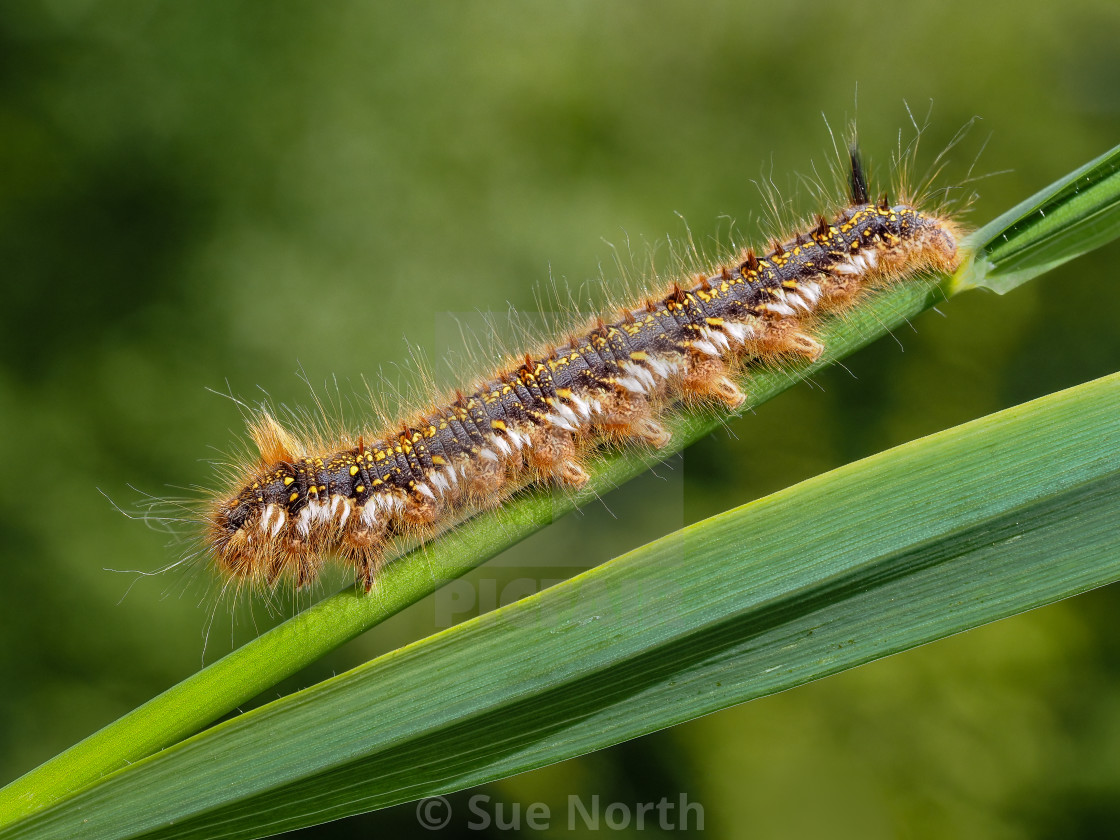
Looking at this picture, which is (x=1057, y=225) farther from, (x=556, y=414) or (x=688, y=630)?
(x=556, y=414)

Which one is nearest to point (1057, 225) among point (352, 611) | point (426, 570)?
point (426, 570)

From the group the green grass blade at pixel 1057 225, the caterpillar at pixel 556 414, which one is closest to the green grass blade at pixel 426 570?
the green grass blade at pixel 1057 225

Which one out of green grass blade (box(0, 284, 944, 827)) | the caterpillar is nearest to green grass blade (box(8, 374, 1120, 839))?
green grass blade (box(0, 284, 944, 827))

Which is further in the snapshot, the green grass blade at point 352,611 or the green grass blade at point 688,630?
the green grass blade at point 352,611

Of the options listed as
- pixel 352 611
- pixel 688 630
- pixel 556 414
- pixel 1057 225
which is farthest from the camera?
pixel 556 414

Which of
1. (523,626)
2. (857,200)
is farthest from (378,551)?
(857,200)

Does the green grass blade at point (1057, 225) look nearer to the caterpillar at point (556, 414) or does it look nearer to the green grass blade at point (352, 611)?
the green grass blade at point (352, 611)

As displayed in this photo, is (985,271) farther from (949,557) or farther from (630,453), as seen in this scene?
(630,453)
